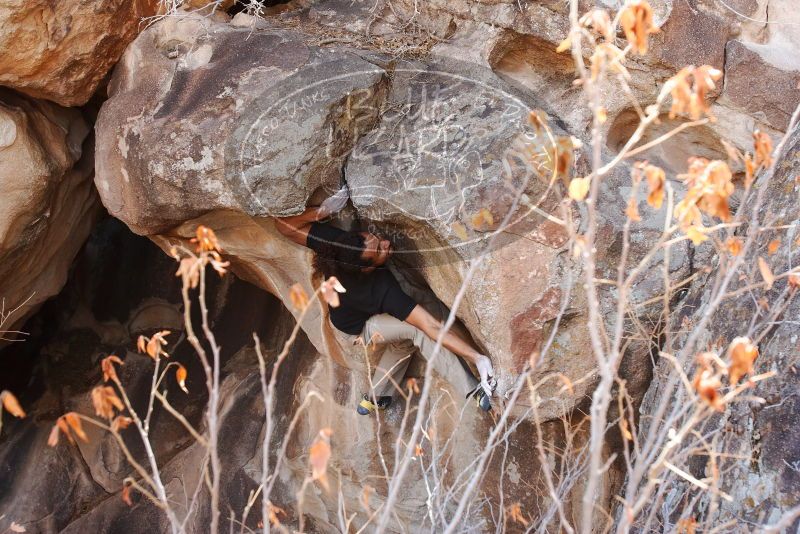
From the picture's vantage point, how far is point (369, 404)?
3.26 meters

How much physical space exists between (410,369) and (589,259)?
1.92 metres

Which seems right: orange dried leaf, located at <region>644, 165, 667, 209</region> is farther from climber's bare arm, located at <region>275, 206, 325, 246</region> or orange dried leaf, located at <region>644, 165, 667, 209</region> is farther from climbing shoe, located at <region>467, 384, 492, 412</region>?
climber's bare arm, located at <region>275, 206, 325, 246</region>

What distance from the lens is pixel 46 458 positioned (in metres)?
3.94

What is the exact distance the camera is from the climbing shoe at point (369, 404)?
326cm

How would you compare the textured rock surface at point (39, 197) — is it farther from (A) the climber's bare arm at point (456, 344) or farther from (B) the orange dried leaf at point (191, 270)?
(B) the orange dried leaf at point (191, 270)

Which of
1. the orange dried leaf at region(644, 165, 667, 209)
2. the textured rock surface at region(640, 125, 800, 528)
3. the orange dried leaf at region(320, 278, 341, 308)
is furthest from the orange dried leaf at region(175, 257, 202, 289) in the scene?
the textured rock surface at region(640, 125, 800, 528)

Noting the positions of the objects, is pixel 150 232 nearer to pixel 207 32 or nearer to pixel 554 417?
pixel 207 32

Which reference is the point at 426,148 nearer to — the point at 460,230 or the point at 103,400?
the point at 460,230

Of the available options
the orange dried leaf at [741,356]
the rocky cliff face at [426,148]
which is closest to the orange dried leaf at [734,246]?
the orange dried leaf at [741,356]

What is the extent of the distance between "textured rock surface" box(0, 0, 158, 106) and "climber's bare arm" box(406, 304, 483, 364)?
1489 mm

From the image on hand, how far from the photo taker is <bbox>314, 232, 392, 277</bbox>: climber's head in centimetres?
291

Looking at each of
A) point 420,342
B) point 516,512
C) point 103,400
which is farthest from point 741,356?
point 420,342

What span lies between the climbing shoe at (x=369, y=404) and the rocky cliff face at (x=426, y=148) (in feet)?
0.23
